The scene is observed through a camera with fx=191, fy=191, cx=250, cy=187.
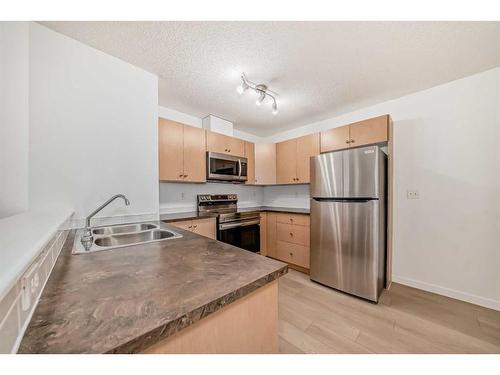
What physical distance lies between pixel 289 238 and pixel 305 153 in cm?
133

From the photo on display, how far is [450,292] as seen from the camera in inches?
80.4

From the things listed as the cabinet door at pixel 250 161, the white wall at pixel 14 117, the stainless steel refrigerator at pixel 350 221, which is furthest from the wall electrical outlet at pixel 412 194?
the white wall at pixel 14 117

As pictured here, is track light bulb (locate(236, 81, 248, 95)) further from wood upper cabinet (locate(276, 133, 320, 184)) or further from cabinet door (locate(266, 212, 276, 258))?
cabinet door (locate(266, 212, 276, 258))

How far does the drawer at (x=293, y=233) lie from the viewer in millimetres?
2693

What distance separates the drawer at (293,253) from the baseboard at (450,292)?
1.08 m

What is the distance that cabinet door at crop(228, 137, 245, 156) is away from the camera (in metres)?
3.04

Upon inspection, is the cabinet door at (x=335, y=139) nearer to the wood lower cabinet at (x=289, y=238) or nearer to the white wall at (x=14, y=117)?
the wood lower cabinet at (x=289, y=238)

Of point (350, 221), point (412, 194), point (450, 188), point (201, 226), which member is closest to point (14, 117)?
point (201, 226)

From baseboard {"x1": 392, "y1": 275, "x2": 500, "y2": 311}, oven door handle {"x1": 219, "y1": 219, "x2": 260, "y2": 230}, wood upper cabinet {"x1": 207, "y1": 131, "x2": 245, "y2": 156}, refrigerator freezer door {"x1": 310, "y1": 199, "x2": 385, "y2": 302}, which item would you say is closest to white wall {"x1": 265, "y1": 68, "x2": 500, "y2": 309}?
baseboard {"x1": 392, "y1": 275, "x2": 500, "y2": 311}

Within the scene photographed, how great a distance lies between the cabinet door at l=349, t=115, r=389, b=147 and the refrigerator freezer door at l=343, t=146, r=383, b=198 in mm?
349

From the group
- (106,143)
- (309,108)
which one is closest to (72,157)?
(106,143)

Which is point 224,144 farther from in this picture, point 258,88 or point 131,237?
point 131,237
